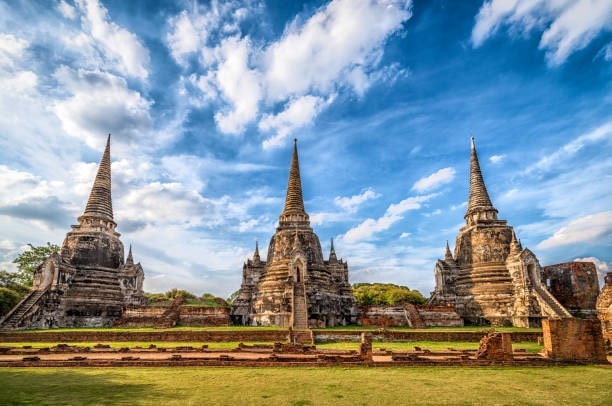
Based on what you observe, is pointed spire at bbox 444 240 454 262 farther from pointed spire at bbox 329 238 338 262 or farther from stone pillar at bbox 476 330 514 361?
stone pillar at bbox 476 330 514 361

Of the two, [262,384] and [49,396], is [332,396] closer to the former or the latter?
[262,384]

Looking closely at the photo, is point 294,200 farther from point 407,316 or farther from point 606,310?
point 606,310

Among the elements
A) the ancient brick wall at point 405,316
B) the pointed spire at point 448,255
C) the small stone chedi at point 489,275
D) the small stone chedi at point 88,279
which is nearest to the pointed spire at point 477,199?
the small stone chedi at point 489,275

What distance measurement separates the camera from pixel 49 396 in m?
8.63

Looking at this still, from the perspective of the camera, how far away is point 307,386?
9.65 m

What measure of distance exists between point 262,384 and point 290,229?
84.8 feet

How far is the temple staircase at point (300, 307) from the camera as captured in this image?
27.4 metres

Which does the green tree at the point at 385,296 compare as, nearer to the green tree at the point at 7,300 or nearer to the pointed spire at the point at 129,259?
the pointed spire at the point at 129,259

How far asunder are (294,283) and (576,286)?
2321cm

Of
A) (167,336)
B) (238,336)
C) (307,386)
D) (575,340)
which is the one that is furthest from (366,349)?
(167,336)

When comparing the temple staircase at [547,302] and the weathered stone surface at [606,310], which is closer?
the weathered stone surface at [606,310]

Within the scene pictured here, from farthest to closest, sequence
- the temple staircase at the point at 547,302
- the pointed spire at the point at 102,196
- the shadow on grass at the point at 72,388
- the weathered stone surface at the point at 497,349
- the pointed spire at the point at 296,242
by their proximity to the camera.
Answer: the pointed spire at the point at 102,196 < the pointed spire at the point at 296,242 < the temple staircase at the point at 547,302 < the weathered stone surface at the point at 497,349 < the shadow on grass at the point at 72,388

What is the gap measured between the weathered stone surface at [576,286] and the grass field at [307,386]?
23649mm

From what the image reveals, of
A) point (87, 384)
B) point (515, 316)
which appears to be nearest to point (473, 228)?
point (515, 316)
